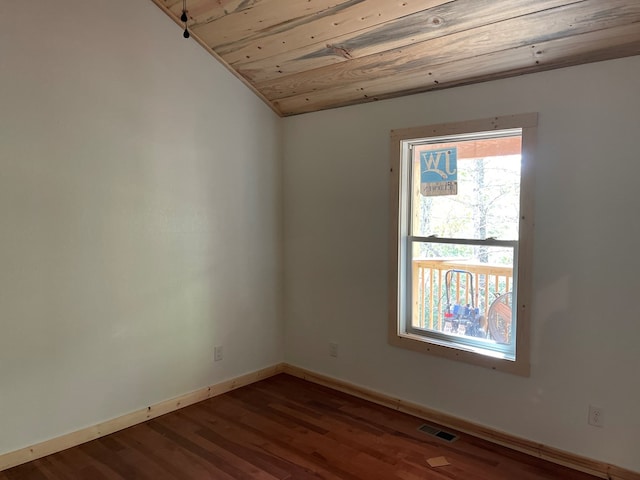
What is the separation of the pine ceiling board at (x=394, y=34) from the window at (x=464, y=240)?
0.60 m

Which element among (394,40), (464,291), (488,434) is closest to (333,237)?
(464,291)

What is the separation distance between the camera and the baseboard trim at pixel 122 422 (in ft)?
8.12

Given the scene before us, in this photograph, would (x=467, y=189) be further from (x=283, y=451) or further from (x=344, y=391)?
(x=283, y=451)

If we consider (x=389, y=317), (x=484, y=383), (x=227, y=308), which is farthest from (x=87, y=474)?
(x=484, y=383)

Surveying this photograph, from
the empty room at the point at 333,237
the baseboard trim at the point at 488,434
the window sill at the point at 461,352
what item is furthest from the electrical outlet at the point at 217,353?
the window sill at the point at 461,352

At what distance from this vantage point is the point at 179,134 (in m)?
3.14

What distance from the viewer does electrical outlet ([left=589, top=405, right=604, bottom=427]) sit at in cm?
238

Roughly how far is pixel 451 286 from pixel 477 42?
1526mm

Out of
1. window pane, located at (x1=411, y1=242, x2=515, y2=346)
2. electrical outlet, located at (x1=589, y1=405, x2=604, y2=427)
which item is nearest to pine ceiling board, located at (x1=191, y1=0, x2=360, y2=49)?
window pane, located at (x1=411, y1=242, x2=515, y2=346)

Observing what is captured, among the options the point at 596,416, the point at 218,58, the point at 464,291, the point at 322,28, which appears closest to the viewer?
the point at 596,416

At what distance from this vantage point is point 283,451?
104 inches

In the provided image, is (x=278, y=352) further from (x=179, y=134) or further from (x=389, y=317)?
(x=179, y=134)

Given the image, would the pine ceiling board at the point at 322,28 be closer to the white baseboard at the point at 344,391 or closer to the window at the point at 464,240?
the window at the point at 464,240

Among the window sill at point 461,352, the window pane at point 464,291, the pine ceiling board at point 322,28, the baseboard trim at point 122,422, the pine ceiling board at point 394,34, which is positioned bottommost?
the baseboard trim at point 122,422
